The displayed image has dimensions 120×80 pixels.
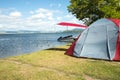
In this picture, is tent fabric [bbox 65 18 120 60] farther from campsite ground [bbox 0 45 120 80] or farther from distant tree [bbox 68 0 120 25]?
distant tree [bbox 68 0 120 25]

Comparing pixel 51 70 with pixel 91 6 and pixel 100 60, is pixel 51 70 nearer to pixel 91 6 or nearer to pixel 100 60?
pixel 100 60

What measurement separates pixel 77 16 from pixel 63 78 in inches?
1023

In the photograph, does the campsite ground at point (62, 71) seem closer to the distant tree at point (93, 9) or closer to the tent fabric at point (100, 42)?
the tent fabric at point (100, 42)

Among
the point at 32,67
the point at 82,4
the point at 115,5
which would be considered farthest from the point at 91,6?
the point at 32,67

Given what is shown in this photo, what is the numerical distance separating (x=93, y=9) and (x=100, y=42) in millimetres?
19606

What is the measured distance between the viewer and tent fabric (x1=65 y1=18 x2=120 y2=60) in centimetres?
1345

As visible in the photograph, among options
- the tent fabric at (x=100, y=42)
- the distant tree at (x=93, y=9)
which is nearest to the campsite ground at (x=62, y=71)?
the tent fabric at (x=100, y=42)

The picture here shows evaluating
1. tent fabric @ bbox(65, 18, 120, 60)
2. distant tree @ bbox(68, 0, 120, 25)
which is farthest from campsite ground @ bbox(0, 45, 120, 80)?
distant tree @ bbox(68, 0, 120, 25)

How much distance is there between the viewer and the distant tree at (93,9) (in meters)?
31.6

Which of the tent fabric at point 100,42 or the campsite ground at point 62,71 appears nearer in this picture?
the campsite ground at point 62,71

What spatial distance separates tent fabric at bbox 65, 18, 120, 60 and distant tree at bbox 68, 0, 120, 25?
17.0 m

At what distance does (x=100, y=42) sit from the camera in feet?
46.4

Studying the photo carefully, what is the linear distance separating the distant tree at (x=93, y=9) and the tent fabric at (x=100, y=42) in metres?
17.0

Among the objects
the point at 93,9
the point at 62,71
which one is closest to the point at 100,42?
the point at 62,71
